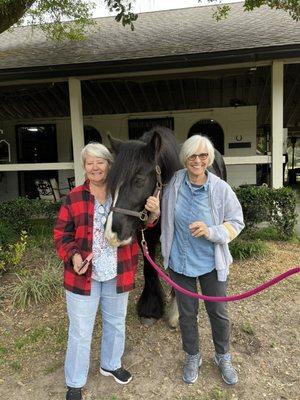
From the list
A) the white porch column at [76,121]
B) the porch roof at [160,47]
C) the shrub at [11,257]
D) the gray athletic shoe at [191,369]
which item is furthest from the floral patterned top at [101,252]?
the white porch column at [76,121]

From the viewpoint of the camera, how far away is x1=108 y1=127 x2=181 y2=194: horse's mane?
2590 mm

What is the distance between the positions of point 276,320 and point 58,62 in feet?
18.9

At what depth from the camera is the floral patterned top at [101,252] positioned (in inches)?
102

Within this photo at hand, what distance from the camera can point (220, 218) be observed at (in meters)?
2.63

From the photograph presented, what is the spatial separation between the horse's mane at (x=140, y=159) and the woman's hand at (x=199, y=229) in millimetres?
552

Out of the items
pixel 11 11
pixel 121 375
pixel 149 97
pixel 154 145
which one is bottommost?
pixel 121 375

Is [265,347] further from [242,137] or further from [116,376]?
[242,137]

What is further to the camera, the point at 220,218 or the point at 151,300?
the point at 151,300

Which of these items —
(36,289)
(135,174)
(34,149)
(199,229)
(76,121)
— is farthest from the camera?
(34,149)

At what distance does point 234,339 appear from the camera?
138 inches

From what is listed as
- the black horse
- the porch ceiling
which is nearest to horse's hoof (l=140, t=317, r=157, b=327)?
the black horse

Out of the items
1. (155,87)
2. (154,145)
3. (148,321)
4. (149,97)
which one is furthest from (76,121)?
(154,145)

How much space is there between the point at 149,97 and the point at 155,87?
0.69 m

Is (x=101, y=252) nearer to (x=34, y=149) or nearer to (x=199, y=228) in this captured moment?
(x=199, y=228)
